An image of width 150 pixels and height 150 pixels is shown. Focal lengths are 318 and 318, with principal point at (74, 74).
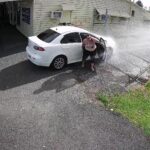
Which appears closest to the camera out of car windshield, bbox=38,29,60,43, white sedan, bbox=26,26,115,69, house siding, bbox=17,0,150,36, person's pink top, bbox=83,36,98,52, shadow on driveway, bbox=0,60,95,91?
shadow on driveway, bbox=0,60,95,91

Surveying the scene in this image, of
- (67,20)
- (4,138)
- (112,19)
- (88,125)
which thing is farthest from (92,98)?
(112,19)

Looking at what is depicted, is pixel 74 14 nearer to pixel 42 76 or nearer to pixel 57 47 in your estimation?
pixel 57 47

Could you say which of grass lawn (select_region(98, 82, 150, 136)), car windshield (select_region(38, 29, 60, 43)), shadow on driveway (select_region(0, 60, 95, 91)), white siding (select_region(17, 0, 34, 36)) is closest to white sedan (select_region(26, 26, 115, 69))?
car windshield (select_region(38, 29, 60, 43))

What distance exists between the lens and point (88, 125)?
988 cm

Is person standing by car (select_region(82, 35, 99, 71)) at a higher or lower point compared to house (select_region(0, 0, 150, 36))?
lower

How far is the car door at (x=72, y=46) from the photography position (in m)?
13.9

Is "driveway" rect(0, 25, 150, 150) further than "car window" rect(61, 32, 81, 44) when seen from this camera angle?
No

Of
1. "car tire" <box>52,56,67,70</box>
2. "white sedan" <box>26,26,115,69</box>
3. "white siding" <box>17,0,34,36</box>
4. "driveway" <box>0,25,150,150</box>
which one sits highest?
"white siding" <box>17,0,34,36</box>

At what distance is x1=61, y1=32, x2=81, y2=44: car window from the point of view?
1390 centimetres

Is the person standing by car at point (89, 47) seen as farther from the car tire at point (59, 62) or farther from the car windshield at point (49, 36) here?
the car windshield at point (49, 36)

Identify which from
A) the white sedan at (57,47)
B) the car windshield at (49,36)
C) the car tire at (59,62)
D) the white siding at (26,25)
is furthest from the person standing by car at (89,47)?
the white siding at (26,25)

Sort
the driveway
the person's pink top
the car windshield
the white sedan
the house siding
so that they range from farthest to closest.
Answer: the house siding < the person's pink top < the car windshield < the white sedan < the driveway

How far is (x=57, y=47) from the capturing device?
13.6 m

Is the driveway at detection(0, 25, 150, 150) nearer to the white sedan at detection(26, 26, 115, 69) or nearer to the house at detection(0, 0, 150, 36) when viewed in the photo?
the white sedan at detection(26, 26, 115, 69)
